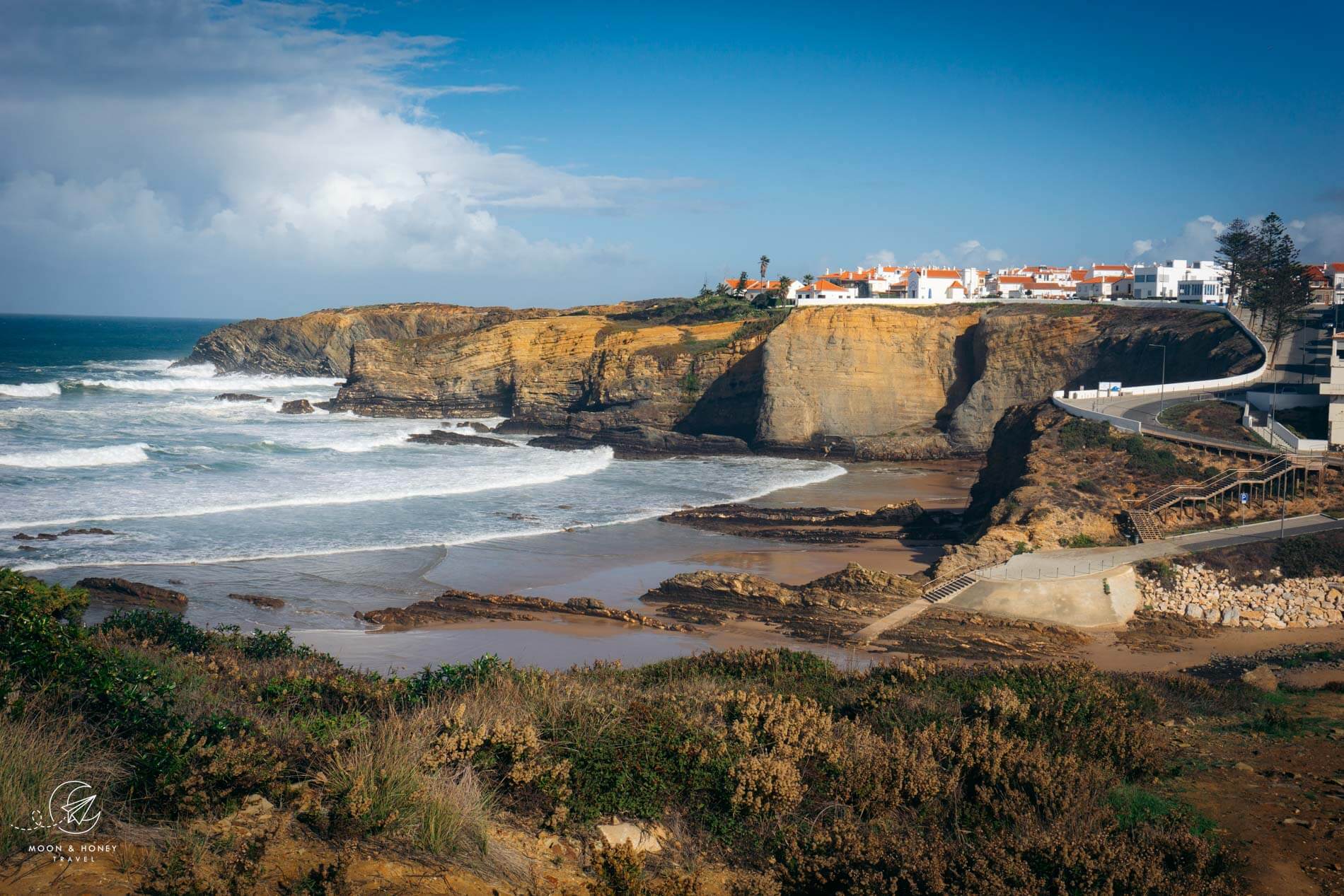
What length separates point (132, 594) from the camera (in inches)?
758

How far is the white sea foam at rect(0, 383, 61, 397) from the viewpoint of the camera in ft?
184

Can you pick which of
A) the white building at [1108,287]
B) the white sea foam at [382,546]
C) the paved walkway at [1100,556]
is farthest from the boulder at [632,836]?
the white building at [1108,287]

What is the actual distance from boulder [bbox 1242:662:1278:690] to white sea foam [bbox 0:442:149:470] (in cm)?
3492

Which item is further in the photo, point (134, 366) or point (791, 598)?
point (134, 366)

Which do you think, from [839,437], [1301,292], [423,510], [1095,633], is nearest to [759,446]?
[839,437]

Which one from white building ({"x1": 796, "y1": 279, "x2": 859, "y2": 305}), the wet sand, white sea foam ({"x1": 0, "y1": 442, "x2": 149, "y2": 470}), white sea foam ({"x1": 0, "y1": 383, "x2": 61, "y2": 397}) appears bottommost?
the wet sand

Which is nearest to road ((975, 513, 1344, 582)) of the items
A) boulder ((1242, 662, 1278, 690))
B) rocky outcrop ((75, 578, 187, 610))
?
boulder ((1242, 662, 1278, 690))

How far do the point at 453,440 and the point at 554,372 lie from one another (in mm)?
8032

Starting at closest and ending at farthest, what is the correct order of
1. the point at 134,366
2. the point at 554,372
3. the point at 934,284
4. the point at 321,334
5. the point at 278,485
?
the point at 278,485 → the point at 554,372 → the point at 934,284 → the point at 321,334 → the point at 134,366

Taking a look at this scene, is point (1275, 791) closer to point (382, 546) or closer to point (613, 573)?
point (613, 573)

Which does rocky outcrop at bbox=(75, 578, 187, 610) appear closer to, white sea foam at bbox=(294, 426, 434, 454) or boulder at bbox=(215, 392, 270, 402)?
white sea foam at bbox=(294, 426, 434, 454)

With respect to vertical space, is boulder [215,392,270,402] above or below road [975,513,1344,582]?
above

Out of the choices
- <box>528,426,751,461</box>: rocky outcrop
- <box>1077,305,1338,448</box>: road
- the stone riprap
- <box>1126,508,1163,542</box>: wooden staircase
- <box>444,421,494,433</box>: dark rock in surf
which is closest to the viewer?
the stone riprap

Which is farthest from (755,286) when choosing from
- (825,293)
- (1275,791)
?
(1275,791)
